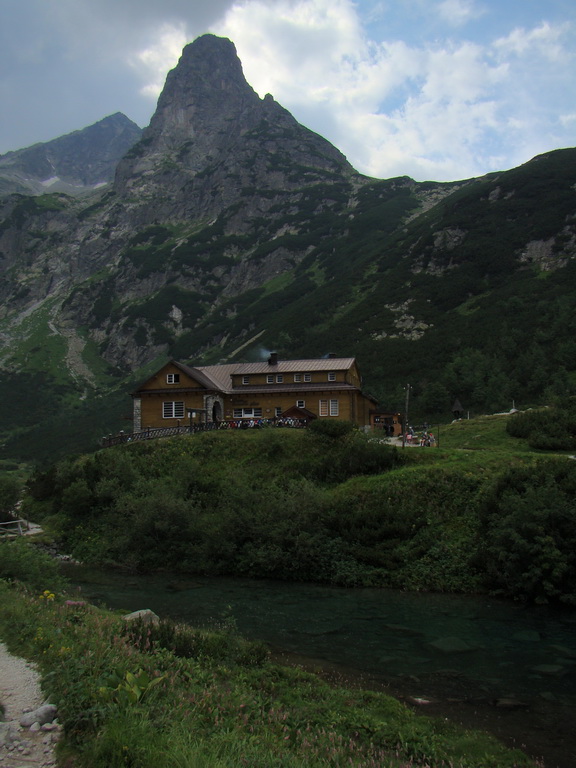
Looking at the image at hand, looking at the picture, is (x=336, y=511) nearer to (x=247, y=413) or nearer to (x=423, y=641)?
(x=423, y=641)

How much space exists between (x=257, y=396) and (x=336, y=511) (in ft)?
84.0

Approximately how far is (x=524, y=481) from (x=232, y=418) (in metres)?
33.7

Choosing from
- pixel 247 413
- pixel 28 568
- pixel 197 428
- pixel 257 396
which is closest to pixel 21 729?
pixel 28 568

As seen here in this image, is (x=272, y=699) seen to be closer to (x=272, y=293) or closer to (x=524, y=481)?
(x=524, y=481)

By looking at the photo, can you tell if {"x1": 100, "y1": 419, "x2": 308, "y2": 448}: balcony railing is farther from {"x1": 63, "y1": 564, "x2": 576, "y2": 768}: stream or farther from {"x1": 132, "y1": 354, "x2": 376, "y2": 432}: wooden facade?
{"x1": 63, "y1": 564, "x2": 576, "y2": 768}: stream

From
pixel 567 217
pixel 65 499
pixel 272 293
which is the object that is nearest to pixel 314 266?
pixel 272 293

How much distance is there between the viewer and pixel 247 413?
55.7 meters

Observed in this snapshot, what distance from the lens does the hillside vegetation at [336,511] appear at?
24.2m

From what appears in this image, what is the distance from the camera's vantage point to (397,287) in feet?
369

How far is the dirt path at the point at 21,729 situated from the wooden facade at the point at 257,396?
139 feet

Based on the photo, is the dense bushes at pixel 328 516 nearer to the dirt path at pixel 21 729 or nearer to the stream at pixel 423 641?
the stream at pixel 423 641

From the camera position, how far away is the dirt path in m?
5.92

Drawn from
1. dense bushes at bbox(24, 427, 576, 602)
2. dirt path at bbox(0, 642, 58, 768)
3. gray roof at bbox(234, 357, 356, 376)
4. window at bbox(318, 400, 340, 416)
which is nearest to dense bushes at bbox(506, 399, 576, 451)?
dense bushes at bbox(24, 427, 576, 602)

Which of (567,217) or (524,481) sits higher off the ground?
(567,217)
